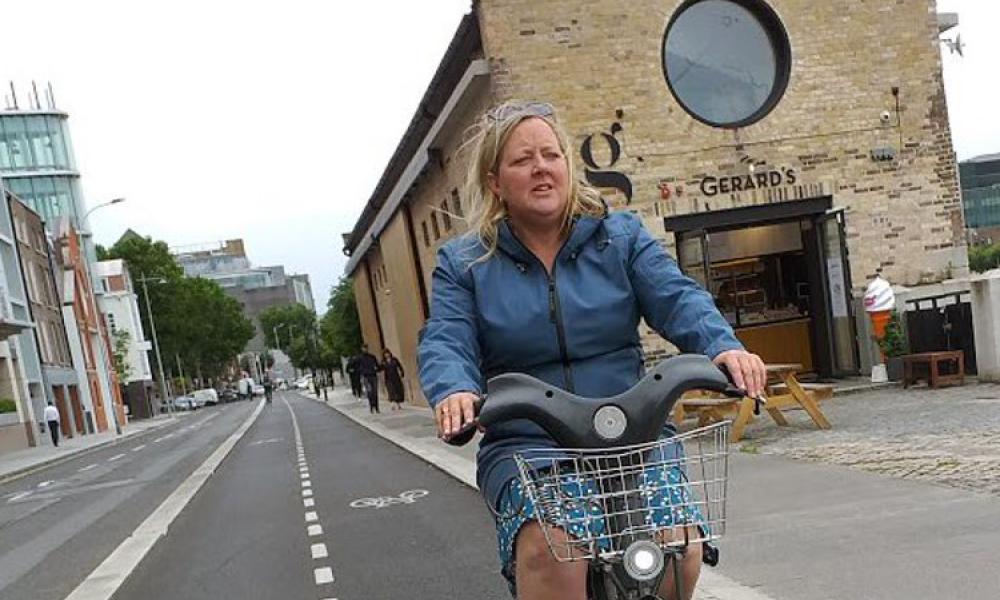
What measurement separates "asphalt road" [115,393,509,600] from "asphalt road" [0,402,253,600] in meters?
0.73

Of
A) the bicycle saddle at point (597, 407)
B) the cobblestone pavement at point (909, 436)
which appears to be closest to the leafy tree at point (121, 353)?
the cobblestone pavement at point (909, 436)

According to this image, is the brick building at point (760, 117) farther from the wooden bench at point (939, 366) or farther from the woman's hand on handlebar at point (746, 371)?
the woman's hand on handlebar at point (746, 371)

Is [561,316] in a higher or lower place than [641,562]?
higher

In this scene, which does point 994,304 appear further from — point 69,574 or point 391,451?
point 69,574

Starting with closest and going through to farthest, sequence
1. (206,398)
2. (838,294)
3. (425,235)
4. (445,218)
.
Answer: (838,294) → (445,218) → (425,235) → (206,398)

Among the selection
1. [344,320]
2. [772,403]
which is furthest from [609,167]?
[344,320]

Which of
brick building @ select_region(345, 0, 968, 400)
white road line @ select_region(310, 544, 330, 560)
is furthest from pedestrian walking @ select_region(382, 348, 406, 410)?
white road line @ select_region(310, 544, 330, 560)

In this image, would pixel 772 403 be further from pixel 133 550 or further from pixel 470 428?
pixel 470 428

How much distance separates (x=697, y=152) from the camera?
1457cm

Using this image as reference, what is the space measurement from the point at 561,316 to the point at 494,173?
488mm

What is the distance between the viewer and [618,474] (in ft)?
6.70

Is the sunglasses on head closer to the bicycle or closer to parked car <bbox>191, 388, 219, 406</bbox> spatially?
the bicycle

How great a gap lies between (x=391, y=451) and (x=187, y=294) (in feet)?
265

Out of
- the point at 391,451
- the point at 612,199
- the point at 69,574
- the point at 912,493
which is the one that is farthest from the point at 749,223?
the point at 69,574
